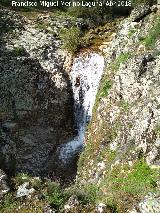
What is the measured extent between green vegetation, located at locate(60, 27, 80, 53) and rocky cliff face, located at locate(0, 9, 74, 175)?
56cm

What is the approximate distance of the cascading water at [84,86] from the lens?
30.5 m

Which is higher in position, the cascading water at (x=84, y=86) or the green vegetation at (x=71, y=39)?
the green vegetation at (x=71, y=39)

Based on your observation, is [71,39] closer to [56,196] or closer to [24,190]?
[24,190]

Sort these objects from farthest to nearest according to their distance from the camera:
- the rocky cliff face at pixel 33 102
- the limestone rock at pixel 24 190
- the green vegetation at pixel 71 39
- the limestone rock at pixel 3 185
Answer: the green vegetation at pixel 71 39
the rocky cliff face at pixel 33 102
the limestone rock at pixel 3 185
the limestone rock at pixel 24 190

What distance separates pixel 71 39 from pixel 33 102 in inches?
224

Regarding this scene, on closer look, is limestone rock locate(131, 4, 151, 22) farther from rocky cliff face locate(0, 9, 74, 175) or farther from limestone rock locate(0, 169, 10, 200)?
limestone rock locate(0, 169, 10, 200)

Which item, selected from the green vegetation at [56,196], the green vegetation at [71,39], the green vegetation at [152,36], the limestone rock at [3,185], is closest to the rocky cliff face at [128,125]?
the green vegetation at [152,36]

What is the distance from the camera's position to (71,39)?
33.7m

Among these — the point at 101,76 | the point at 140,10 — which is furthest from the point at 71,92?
the point at 140,10

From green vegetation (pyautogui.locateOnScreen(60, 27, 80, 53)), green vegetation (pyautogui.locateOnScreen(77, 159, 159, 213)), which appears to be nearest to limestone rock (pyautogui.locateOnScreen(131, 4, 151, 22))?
green vegetation (pyautogui.locateOnScreen(60, 27, 80, 53))

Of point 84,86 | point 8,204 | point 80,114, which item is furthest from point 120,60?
point 8,204

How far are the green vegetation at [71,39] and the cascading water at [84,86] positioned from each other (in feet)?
3.18

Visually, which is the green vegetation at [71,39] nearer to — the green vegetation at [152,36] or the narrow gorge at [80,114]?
the narrow gorge at [80,114]

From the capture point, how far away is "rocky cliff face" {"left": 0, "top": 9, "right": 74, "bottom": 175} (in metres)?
28.4
